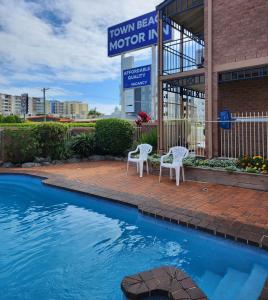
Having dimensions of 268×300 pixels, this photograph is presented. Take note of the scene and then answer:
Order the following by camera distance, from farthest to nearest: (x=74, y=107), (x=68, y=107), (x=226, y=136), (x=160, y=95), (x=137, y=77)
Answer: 1. (x=74, y=107)
2. (x=68, y=107)
3. (x=137, y=77)
4. (x=160, y=95)
5. (x=226, y=136)

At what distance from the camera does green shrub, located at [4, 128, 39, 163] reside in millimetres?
11969

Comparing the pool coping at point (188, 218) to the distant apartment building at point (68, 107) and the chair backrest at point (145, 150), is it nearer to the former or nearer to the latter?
the chair backrest at point (145, 150)

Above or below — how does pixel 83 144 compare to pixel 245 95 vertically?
below

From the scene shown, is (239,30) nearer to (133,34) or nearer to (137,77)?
(137,77)

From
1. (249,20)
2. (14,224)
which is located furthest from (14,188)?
(249,20)

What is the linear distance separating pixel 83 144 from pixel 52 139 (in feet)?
4.99

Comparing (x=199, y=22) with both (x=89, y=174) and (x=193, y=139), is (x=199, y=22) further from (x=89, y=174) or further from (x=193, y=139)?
(x=89, y=174)

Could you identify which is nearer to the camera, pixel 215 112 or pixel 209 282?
pixel 209 282

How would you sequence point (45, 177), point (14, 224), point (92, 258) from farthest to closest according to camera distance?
point (45, 177) < point (14, 224) < point (92, 258)

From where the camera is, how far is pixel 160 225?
5207mm

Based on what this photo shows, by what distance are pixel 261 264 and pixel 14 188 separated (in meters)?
7.72

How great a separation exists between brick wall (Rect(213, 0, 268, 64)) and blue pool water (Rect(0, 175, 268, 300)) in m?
6.15

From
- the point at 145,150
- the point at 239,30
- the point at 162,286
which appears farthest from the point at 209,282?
the point at 239,30

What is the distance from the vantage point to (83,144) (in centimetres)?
1348
